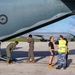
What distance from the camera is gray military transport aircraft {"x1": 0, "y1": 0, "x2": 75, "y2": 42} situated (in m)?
14.1

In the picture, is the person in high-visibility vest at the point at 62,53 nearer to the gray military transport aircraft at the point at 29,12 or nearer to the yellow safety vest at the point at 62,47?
the yellow safety vest at the point at 62,47

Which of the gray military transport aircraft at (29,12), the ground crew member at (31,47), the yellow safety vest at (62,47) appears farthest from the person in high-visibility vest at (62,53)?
the ground crew member at (31,47)

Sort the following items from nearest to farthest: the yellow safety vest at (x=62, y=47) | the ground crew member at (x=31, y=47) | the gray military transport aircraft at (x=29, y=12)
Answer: the gray military transport aircraft at (x=29, y=12) < the yellow safety vest at (x=62, y=47) < the ground crew member at (x=31, y=47)

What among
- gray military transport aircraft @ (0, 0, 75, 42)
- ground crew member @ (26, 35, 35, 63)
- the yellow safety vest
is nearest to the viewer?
gray military transport aircraft @ (0, 0, 75, 42)

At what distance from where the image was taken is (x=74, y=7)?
14055 millimetres

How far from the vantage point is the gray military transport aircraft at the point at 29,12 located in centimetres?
1410

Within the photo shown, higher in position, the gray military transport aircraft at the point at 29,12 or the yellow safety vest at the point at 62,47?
the gray military transport aircraft at the point at 29,12

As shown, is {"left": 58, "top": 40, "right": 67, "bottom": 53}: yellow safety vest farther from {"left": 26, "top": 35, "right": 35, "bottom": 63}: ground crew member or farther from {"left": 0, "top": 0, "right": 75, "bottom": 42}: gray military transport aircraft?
{"left": 26, "top": 35, "right": 35, "bottom": 63}: ground crew member

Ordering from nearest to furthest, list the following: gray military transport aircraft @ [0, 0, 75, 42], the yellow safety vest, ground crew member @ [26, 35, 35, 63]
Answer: gray military transport aircraft @ [0, 0, 75, 42] → the yellow safety vest → ground crew member @ [26, 35, 35, 63]

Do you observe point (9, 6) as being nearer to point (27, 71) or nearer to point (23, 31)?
point (23, 31)

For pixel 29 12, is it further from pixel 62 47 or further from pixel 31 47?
pixel 31 47

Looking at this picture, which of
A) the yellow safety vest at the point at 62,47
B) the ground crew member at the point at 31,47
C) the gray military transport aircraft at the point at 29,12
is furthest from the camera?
the ground crew member at the point at 31,47

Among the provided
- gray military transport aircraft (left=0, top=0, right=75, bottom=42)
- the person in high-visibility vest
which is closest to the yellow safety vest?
the person in high-visibility vest

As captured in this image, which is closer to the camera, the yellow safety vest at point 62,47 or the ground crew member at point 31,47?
the yellow safety vest at point 62,47
